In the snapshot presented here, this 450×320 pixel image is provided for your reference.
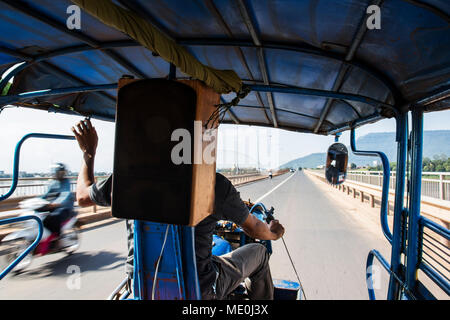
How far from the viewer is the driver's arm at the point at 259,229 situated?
226cm

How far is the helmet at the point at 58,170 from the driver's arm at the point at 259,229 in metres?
5.19

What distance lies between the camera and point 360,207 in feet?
39.0

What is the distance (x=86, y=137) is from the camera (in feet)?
7.20

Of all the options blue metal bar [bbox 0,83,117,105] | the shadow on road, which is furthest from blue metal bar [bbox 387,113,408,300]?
the shadow on road

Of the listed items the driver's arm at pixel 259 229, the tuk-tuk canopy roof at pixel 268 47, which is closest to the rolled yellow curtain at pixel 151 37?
the tuk-tuk canopy roof at pixel 268 47

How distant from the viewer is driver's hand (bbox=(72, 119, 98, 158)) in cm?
217

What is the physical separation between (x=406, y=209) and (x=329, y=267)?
3.42m

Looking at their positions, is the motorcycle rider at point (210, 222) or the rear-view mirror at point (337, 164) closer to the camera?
the motorcycle rider at point (210, 222)

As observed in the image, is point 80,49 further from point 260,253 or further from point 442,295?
point 442,295

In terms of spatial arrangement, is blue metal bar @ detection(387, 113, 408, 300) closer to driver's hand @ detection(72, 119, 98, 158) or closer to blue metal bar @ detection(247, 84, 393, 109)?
blue metal bar @ detection(247, 84, 393, 109)

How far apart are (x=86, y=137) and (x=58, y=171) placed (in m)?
4.50

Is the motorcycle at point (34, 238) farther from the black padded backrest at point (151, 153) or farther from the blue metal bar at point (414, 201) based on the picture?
the blue metal bar at point (414, 201)

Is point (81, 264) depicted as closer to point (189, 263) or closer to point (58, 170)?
point (58, 170)

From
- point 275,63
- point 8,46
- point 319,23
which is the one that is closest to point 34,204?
point 8,46
